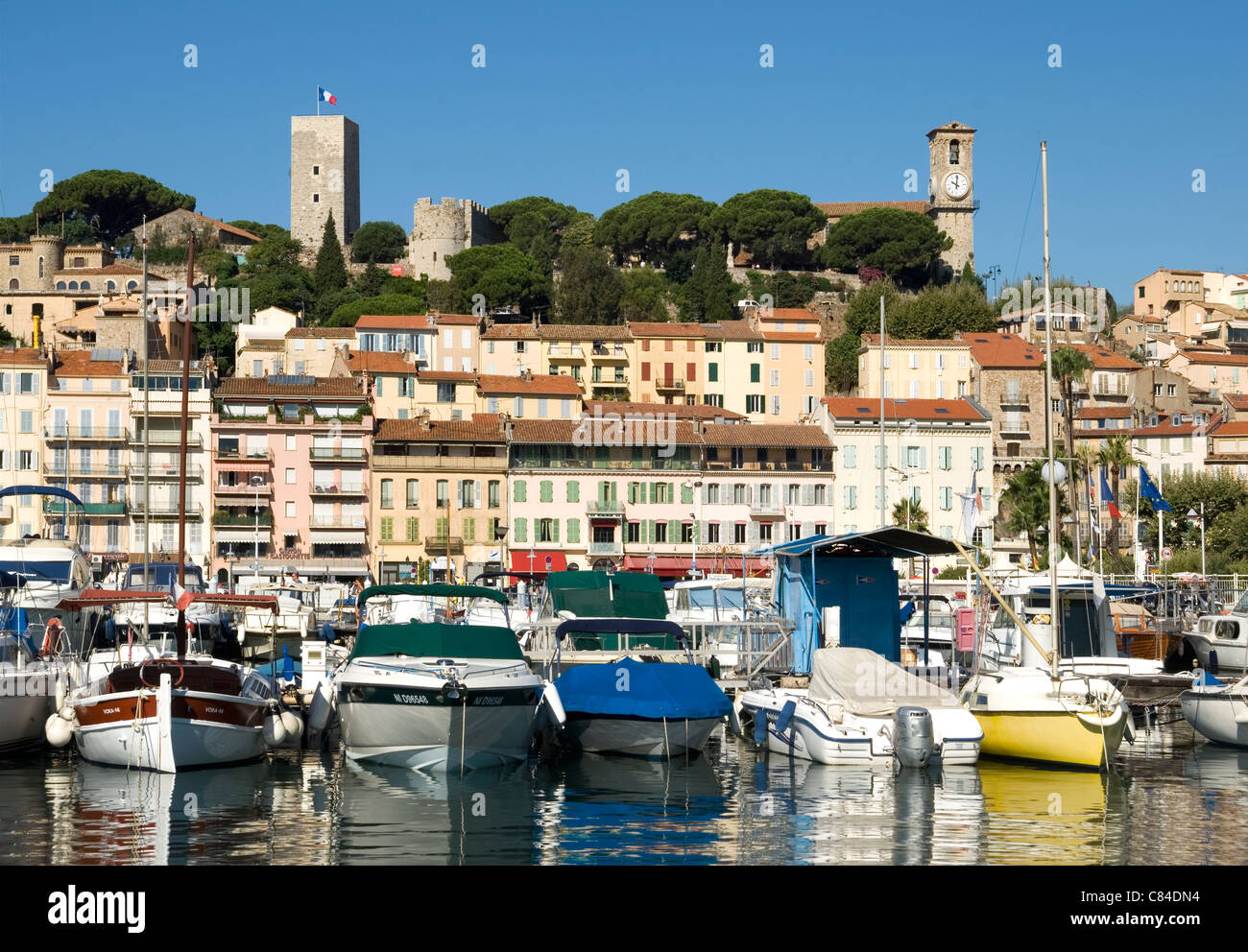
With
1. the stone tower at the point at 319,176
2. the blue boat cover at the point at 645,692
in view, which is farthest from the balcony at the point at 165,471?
the stone tower at the point at 319,176

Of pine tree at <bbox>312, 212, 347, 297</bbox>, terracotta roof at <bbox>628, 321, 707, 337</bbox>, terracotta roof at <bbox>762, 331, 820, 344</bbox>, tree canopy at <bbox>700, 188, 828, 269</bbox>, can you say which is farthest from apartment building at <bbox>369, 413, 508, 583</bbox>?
tree canopy at <bbox>700, 188, 828, 269</bbox>

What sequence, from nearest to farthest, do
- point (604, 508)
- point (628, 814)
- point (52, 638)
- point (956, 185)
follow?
point (628, 814) → point (52, 638) → point (604, 508) → point (956, 185)

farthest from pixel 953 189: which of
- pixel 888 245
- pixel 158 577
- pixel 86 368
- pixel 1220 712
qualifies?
pixel 1220 712

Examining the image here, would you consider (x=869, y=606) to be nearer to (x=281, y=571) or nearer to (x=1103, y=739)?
(x=1103, y=739)

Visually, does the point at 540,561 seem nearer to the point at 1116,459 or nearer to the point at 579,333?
the point at 579,333

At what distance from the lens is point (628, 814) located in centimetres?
2017

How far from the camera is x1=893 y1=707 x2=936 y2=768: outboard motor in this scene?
2359 cm

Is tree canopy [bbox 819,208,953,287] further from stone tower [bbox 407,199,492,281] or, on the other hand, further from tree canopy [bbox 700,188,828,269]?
stone tower [bbox 407,199,492,281]

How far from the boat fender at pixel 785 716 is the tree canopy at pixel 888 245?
103 meters

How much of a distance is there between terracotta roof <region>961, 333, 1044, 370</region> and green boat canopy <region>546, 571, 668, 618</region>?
4963cm

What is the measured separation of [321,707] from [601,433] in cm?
4685

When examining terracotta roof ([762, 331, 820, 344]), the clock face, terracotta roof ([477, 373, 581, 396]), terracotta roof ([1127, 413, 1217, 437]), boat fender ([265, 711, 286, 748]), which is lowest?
boat fender ([265, 711, 286, 748])

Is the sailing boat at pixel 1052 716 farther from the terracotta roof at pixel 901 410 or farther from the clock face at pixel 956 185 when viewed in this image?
the clock face at pixel 956 185
